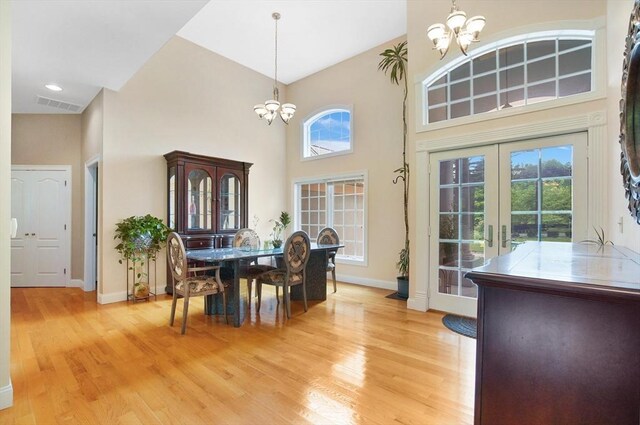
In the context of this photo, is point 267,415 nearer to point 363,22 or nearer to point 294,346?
point 294,346

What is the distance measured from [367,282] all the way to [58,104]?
5796 mm

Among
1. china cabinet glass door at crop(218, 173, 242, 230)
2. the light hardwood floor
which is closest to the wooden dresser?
the light hardwood floor

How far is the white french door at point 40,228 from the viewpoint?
524 centimetres

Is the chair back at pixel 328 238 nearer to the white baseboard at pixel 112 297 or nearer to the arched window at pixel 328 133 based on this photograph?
the arched window at pixel 328 133

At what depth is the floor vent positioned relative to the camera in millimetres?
4678

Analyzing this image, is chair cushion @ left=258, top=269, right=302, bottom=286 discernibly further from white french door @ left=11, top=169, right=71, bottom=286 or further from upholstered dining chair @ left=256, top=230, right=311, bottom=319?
white french door @ left=11, top=169, right=71, bottom=286

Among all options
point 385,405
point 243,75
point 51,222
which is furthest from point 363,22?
point 51,222

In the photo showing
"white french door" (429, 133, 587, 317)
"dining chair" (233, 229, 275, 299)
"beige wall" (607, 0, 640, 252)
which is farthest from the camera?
"dining chair" (233, 229, 275, 299)

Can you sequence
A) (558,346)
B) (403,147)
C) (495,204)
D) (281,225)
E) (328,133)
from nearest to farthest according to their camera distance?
(558,346) → (495,204) → (403,147) → (328,133) → (281,225)

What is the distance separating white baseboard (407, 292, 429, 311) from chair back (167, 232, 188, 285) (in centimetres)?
275

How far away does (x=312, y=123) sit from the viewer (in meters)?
6.52

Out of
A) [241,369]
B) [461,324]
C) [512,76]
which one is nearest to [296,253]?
[241,369]

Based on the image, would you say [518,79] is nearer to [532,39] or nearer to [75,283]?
[532,39]

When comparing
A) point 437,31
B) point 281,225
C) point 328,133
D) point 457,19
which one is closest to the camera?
point 457,19
